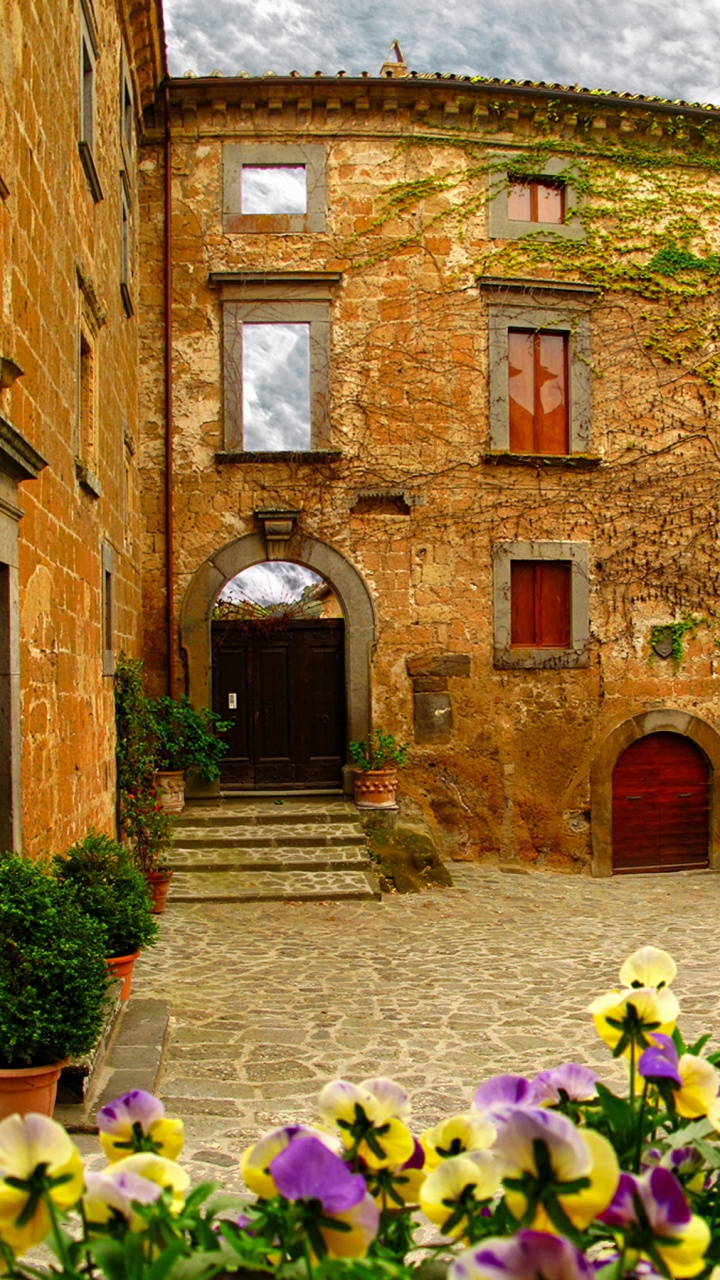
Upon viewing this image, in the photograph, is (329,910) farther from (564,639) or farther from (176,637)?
(564,639)

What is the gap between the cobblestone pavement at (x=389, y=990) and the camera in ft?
16.6

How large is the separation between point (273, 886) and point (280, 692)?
356cm

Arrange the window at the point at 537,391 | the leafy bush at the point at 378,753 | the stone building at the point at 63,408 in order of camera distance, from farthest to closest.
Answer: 1. the window at the point at 537,391
2. the leafy bush at the point at 378,753
3. the stone building at the point at 63,408

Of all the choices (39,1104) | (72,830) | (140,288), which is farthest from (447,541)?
(39,1104)

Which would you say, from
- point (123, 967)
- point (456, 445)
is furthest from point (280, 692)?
point (123, 967)

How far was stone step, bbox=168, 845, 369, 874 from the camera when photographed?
10.6 m

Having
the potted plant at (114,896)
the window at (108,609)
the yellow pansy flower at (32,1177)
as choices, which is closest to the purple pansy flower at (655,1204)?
the yellow pansy flower at (32,1177)

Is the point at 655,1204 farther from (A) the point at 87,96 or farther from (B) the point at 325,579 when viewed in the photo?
(B) the point at 325,579

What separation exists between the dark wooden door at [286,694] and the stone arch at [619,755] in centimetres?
322

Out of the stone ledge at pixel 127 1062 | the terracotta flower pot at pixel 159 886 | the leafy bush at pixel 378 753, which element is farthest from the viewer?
the leafy bush at pixel 378 753

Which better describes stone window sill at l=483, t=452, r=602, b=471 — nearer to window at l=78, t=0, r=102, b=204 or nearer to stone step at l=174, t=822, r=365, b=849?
stone step at l=174, t=822, r=365, b=849

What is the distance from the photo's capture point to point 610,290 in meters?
13.2

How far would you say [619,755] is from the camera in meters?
13.1

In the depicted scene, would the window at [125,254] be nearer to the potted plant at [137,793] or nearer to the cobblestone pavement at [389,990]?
the potted plant at [137,793]
